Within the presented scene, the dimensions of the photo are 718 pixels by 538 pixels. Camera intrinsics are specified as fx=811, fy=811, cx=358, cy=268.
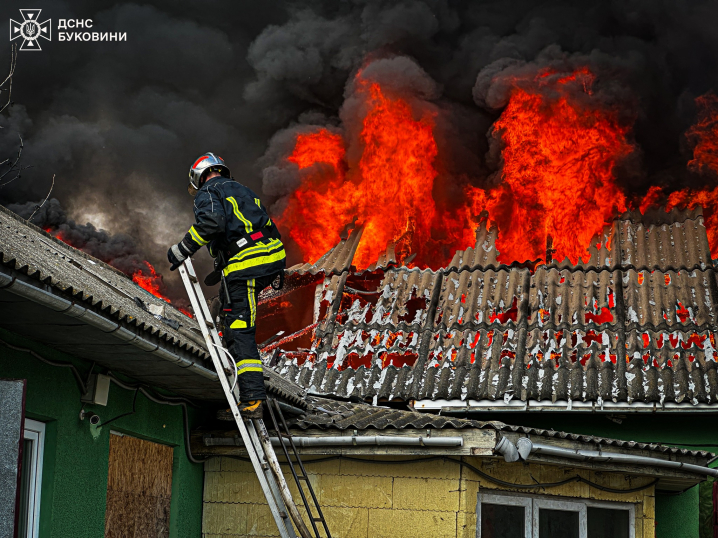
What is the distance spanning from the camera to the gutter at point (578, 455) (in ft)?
20.2

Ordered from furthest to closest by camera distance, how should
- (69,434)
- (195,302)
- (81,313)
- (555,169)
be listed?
(555,169) < (195,302) < (69,434) < (81,313)

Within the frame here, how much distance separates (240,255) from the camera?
6.08 meters

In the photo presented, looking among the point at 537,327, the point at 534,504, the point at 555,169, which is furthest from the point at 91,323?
the point at 555,169

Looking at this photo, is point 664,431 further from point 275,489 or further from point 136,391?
point 136,391

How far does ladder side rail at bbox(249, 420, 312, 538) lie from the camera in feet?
17.9

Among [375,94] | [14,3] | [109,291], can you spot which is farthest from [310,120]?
[109,291]

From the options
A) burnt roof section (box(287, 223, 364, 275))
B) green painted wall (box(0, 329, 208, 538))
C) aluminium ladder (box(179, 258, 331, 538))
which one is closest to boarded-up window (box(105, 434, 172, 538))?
green painted wall (box(0, 329, 208, 538))

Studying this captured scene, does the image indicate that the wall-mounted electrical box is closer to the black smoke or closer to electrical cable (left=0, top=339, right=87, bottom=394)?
electrical cable (left=0, top=339, right=87, bottom=394)

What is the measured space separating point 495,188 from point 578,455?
7.26 meters

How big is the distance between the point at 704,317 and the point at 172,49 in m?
11.3

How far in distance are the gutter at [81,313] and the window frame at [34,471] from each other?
0.90 meters

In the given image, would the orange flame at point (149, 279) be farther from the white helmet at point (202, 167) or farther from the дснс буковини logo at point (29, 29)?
the white helmet at point (202, 167)

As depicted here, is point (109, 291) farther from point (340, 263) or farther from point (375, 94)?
point (375, 94)

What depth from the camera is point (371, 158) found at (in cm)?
1383
